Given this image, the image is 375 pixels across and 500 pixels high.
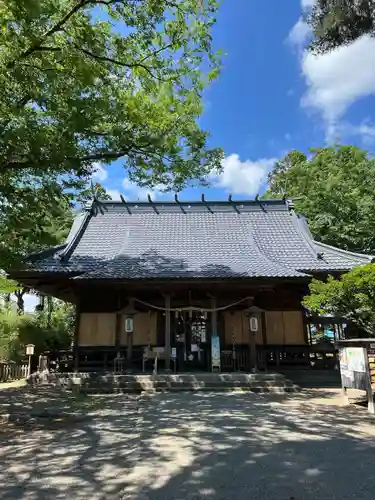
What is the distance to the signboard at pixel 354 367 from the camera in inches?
297

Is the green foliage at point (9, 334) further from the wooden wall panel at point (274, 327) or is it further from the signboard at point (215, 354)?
the wooden wall panel at point (274, 327)

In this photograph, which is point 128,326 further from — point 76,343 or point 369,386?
point 369,386

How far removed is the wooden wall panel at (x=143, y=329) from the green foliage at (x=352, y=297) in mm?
6469

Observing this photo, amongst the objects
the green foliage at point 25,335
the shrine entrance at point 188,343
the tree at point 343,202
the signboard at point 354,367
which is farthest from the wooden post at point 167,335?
the tree at point 343,202

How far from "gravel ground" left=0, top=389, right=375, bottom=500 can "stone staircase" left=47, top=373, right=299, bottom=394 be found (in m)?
2.36

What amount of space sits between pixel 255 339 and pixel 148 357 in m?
3.78

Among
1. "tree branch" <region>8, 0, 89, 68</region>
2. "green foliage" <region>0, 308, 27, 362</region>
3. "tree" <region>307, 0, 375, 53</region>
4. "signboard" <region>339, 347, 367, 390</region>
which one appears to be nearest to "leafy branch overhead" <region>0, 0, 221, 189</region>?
"tree branch" <region>8, 0, 89, 68</region>

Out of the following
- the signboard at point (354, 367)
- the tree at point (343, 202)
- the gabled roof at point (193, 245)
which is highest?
the tree at point (343, 202)

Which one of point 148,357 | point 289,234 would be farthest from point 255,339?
point 289,234

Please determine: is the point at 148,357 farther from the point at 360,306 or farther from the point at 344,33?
the point at 344,33

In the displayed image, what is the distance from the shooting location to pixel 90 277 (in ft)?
37.7

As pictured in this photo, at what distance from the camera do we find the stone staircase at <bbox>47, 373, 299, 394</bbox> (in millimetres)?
10203

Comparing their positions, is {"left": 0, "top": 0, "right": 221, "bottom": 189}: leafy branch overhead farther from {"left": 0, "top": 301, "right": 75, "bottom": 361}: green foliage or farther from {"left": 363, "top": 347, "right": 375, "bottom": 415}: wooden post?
{"left": 0, "top": 301, "right": 75, "bottom": 361}: green foliage

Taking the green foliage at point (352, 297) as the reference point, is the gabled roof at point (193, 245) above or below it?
above
